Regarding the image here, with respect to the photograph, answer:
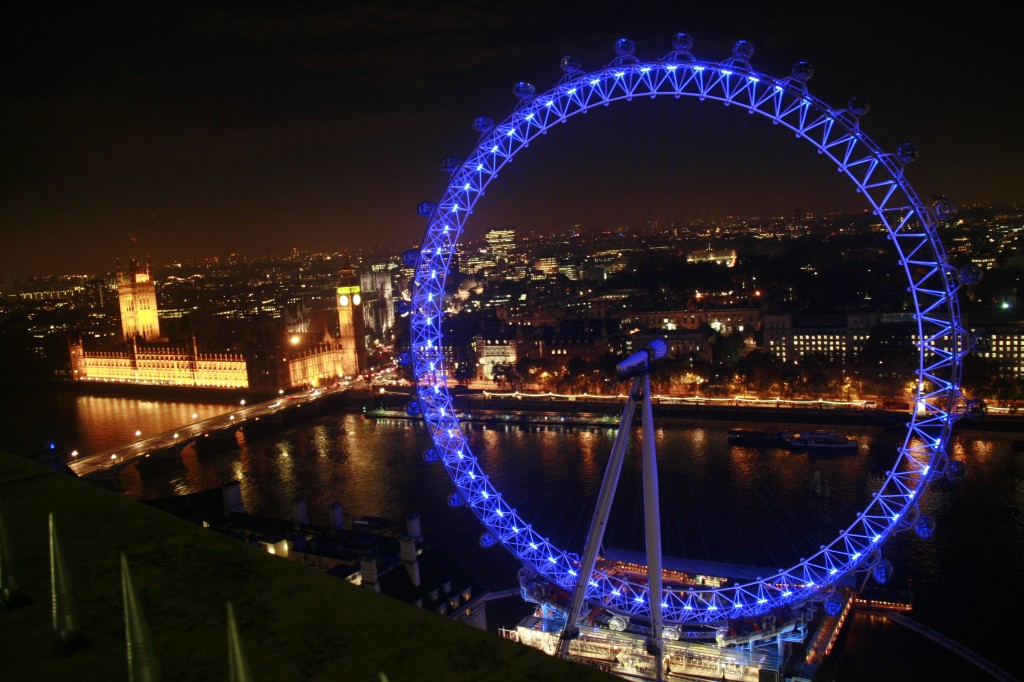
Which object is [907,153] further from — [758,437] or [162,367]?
[162,367]

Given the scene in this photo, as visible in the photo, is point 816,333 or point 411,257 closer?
point 411,257

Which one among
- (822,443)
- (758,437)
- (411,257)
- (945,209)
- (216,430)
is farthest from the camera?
(216,430)

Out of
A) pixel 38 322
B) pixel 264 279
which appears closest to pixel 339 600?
pixel 38 322

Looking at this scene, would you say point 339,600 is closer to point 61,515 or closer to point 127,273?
point 61,515

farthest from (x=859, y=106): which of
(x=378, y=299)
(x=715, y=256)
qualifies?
(x=378, y=299)

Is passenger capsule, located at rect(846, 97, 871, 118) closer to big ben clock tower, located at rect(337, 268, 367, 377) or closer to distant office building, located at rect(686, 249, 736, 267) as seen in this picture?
big ben clock tower, located at rect(337, 268, 367, 377)

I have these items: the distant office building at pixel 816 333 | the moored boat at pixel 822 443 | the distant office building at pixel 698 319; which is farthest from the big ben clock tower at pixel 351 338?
the moored boat at pixel 822 443

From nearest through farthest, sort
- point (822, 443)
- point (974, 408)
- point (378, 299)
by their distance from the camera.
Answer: point (974, 408)
point (822, 443)
point (378, 299)

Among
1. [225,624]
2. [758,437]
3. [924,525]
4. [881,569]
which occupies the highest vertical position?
[225,624]
